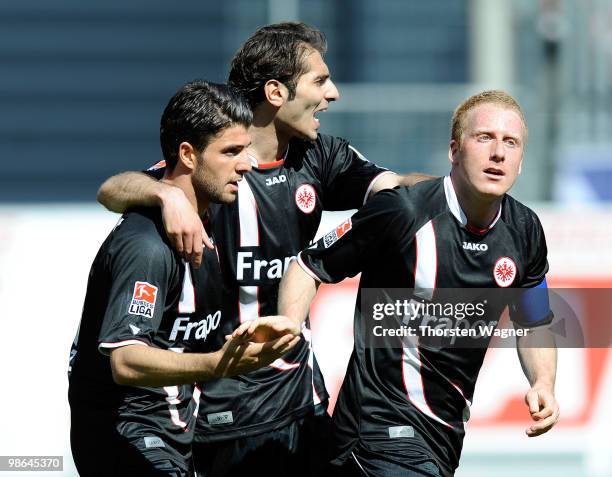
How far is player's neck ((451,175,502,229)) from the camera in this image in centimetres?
459

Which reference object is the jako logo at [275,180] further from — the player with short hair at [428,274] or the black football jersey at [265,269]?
the player with short hair at [428,274]

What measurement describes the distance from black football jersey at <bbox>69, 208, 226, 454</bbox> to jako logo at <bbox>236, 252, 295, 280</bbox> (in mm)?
249

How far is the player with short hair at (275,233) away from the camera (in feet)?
16.8

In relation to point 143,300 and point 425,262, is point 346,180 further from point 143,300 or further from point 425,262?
point 143,300

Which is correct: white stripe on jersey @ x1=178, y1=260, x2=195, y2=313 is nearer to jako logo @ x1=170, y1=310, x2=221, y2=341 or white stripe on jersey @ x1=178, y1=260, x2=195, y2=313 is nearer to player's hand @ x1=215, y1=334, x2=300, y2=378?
jako logo @ x1=170, y1=310, x2=221, y2=341

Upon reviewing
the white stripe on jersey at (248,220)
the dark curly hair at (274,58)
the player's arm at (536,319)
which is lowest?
the player's arm at (536,319)

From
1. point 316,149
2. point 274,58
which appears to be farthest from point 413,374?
point 274,58

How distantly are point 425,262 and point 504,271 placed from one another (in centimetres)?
31

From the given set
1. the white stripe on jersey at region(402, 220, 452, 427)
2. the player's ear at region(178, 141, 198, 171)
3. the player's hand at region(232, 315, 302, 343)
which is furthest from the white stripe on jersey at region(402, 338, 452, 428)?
the player's ear at region(178, 141, 198, 171)

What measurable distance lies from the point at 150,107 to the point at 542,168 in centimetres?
630

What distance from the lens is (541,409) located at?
4477 mm

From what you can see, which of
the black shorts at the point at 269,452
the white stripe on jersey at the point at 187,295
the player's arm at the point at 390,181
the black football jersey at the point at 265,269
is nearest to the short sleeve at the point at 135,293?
the white stripe on jersey at the point at 187,295

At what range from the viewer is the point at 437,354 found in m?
4.62

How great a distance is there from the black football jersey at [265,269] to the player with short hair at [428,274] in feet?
1.68
